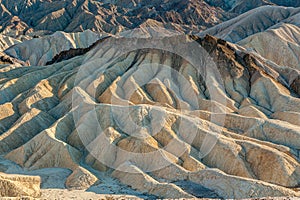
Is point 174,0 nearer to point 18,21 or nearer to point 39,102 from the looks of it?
point 18,21

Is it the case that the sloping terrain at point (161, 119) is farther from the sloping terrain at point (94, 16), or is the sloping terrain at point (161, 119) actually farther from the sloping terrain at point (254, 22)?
the sloping terrain at point (94, 16)

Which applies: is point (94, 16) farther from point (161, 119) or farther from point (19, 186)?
point (19, 186)

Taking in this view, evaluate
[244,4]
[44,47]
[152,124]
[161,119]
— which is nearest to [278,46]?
[161,119]

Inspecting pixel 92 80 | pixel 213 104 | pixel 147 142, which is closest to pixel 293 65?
pixel 213 104

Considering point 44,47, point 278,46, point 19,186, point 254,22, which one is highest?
point 19,186

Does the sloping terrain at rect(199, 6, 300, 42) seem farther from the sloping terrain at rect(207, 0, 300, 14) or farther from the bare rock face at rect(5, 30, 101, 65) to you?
the sloping terrain at rect(207, 0, 300, 14)
